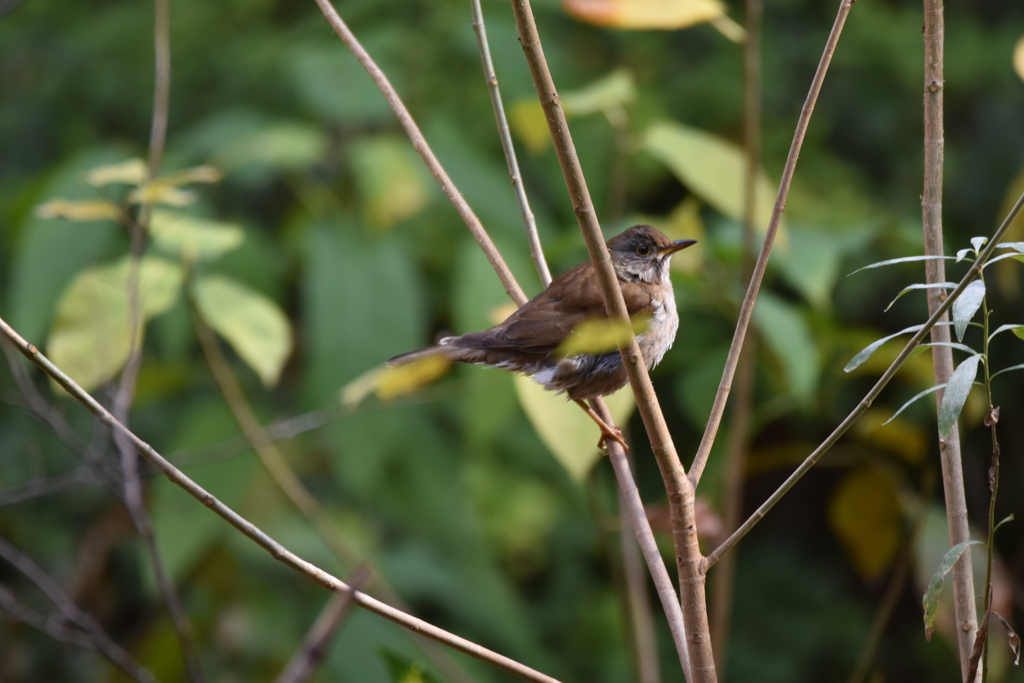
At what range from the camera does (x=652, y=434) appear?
1.35 metres

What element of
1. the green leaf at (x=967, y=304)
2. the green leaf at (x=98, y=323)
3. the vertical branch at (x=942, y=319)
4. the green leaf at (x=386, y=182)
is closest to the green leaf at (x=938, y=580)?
the vertical branch at (x=942, y=319)

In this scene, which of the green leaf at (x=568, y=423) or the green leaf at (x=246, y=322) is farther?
the green leaf at (x=246, y=322)

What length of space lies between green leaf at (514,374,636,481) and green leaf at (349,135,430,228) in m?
1.40

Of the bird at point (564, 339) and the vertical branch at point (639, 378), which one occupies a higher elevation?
the bird at point (564, 339)

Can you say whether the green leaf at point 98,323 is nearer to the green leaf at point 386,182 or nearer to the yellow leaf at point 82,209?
the yellow leaf at point 82,209

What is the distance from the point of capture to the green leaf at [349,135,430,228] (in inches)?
135

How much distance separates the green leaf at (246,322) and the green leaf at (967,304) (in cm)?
163

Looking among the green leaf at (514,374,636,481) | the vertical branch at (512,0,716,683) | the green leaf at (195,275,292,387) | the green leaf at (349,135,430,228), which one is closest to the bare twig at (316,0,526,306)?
the green leaf at (514,374,636,481)

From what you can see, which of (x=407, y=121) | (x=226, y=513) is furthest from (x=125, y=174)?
(x=226, y=513)

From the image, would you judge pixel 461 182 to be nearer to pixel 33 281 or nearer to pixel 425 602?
pixel 33 281

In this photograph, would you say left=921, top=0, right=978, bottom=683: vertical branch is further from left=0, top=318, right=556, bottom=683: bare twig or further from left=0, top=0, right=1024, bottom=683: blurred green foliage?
left=0, top=0, right=1024, bottom=683: blurred green foliage

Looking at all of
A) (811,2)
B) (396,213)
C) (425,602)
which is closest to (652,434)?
(396,213)

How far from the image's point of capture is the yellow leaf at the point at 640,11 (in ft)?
7.06

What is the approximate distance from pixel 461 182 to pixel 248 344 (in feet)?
4.60
